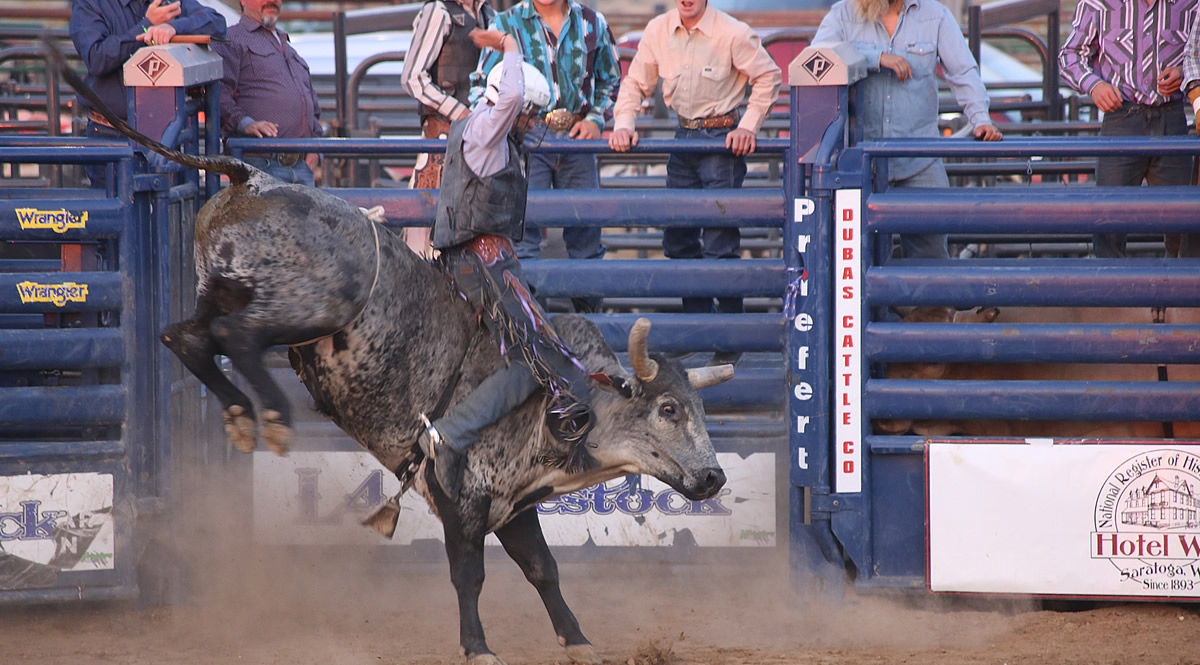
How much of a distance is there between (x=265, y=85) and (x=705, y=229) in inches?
101

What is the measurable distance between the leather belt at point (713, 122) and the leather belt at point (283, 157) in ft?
6.83

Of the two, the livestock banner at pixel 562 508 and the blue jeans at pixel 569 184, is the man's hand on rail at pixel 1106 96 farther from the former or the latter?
the blue jeans at pixel 569 184

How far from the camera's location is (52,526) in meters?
5.96

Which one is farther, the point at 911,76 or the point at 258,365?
the point at 911,76

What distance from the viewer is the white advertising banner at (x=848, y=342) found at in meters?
5.86

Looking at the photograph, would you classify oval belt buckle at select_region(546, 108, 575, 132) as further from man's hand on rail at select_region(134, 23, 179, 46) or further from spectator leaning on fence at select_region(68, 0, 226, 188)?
man's hand on rail at select_region(134, 23, 179, 46)

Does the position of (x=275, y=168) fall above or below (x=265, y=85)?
below

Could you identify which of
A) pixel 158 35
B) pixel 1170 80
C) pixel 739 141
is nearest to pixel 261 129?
pixel 158 35

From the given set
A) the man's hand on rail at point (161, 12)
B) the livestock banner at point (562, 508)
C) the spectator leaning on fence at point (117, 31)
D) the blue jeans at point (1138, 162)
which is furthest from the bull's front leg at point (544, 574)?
the blue jeans at point (1138, 162)

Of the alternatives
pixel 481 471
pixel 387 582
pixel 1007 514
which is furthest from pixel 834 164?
pixel 387 582

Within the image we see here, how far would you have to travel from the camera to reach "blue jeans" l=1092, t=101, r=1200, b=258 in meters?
6.48

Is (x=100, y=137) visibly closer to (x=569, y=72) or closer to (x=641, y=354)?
(x=569, y=72)

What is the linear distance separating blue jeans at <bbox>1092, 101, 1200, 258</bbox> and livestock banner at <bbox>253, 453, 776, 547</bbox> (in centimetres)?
216

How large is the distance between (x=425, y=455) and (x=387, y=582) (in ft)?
5.18
